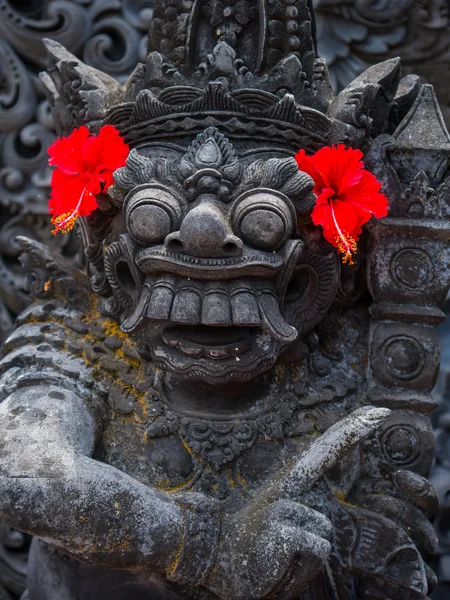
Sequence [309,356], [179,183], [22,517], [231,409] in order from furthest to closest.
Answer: [309,356]
[231,409]
[179,183]
[22,517]

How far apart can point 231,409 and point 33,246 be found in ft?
2.29

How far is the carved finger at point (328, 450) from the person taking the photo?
1.80m

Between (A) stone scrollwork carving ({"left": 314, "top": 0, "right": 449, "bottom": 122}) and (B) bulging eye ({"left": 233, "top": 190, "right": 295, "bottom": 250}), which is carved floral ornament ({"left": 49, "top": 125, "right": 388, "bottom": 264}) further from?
(A) stone scrollwork carving ({"left": 314, "top": 0, "right": 449, "bottom": 122})

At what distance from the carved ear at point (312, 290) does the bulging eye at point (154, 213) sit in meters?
0.34

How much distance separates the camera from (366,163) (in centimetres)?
214

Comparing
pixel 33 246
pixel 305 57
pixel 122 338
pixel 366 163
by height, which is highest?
pixel 305 57

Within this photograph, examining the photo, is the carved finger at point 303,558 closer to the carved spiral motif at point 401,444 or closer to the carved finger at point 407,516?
the carved finger at point 407,516

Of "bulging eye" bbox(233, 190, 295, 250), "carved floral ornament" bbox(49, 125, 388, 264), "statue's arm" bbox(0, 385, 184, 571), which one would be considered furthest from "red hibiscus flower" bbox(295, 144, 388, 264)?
"statue's arm" bbox(0, 385, 184, 571)

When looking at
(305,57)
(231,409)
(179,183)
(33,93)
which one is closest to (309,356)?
(231,409)

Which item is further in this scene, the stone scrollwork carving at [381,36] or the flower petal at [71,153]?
the stone scrollwork carving at [381,36]

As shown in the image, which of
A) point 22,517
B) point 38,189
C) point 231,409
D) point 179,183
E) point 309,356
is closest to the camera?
point 22,517

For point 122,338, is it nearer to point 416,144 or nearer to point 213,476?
point 213,476

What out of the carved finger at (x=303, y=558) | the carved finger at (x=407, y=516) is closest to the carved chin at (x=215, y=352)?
the carved finger at (x=303, y=558)

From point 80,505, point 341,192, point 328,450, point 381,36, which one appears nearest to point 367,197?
point 341,192
